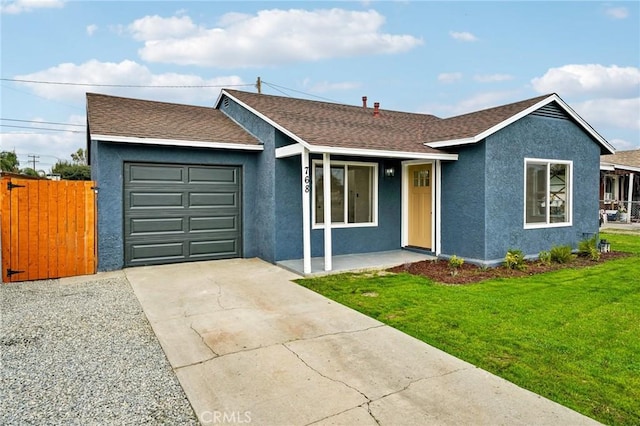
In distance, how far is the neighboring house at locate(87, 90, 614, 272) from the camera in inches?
326

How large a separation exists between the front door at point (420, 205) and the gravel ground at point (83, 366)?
22.7ft

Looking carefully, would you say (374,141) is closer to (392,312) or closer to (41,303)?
(392,312)

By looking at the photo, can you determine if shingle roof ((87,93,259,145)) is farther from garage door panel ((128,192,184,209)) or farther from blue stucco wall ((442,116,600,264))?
blue stucco wall ((442,116,600,264))

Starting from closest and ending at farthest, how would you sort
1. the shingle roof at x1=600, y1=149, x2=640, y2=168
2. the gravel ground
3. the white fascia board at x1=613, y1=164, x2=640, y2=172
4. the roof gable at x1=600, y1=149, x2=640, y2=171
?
the gravel ground, the white fascia board at x1=613, y1=164, x2=640, y2=172, the roof gable at x1=600, y1=149, x2=640, y2=171, the shingle roof at x1=600, y1=149, x2=640, y2=168

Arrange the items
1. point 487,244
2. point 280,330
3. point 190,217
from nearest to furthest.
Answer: point 280,330 → point 487,244 → point 190,217

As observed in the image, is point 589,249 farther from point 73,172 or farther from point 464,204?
point 73,172

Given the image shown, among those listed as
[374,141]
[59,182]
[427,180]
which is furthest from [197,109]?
[427,180]

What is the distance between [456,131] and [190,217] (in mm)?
6586

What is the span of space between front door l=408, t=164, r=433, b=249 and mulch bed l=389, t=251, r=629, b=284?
1263 millimetres

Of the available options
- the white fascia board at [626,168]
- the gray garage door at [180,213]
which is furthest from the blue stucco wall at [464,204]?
the white fascia board at [626,168]

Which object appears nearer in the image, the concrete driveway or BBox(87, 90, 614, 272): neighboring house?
the concrete driveway

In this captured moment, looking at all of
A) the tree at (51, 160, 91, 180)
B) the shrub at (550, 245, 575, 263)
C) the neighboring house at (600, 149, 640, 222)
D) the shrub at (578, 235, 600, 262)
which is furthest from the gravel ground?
the tree at (51, 160, 91, 180)

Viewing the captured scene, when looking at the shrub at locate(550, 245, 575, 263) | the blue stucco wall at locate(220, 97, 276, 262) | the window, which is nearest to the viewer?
the blue stucco wall at locate(220, 97, 276, 262)

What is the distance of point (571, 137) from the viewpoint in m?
9.86
